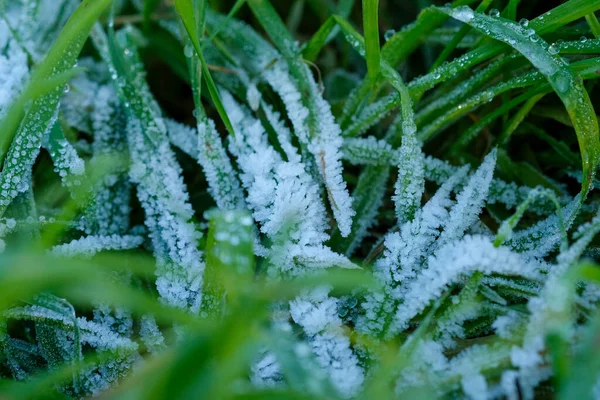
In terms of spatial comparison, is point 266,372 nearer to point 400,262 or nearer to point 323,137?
point 400,262

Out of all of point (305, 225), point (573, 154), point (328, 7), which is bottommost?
point (305, 225)

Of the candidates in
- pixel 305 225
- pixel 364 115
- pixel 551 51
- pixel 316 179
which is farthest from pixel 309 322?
pixel 551 51

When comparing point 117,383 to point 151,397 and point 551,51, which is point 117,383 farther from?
point 551,51

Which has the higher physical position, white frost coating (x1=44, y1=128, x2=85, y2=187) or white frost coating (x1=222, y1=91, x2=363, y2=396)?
white frost coating (x1=44, y1=128, x2=85, y2=187)

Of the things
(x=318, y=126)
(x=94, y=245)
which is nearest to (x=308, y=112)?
(x=318, y=126)

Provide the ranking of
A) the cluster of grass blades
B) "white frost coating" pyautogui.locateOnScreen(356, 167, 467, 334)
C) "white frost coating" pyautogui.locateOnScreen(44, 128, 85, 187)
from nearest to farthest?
1. the cluster of grass blades
2. "white frost coating" pyautogui.locateOnScreen(356, 167, 467, 334)
3. "white frost coating" pyautogui.locateOnScreen(44, 128, 85, 187)

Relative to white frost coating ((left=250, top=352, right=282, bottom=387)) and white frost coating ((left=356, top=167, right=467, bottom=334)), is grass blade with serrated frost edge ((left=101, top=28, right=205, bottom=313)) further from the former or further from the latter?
white frost coating ((left=356, top=167, right=467, bottom=334))

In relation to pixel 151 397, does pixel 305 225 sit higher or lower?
higher

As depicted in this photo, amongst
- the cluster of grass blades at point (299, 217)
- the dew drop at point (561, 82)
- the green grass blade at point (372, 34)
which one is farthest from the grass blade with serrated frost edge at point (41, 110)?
the dew drop at point (561, 82)

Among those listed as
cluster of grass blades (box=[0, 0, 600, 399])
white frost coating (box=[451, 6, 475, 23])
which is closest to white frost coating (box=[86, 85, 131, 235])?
cluster of grass blades (box=[0, 0, 600, 399])
